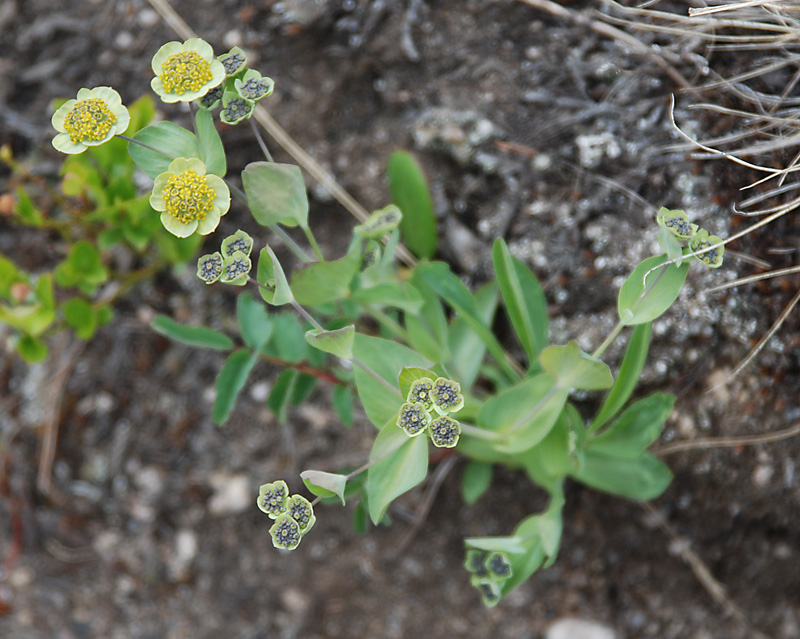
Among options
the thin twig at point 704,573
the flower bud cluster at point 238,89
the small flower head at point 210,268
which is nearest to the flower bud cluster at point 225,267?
the small flower head at point 210,268

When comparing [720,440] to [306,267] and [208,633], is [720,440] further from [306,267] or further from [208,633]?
[208,633]

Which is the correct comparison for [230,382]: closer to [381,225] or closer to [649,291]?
[381,225]

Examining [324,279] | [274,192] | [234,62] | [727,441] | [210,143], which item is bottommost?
[727,441]

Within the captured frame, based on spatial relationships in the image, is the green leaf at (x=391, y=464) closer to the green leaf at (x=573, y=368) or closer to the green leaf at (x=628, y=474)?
the green leaf at (x=573, y=368)

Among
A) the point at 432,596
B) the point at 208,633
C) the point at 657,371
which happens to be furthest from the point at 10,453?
the point at 657,371

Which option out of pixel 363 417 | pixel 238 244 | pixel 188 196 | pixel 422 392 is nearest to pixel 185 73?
pixel 188 196
